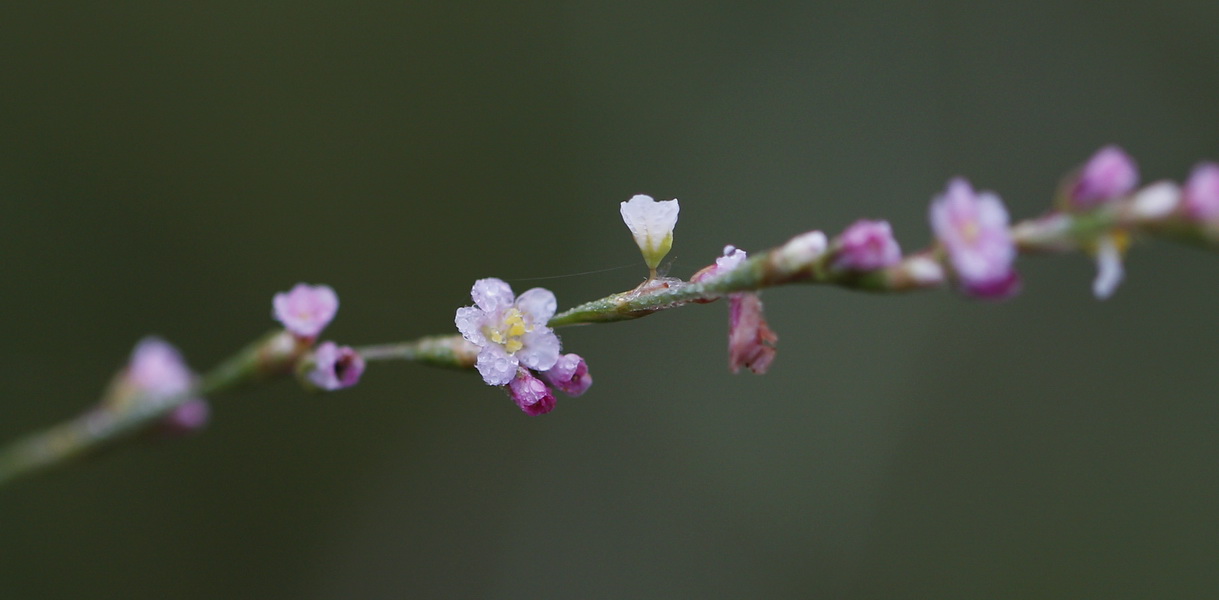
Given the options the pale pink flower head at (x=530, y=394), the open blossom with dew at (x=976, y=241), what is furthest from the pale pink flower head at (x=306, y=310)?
the open blossom with dew at (x=976, y=241)

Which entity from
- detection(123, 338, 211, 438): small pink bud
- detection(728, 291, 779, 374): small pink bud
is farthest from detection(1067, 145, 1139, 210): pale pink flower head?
detection(123, 338, 211, 438): small pink bud

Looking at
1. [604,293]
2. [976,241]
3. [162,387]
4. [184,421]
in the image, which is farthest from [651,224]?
[604,293]

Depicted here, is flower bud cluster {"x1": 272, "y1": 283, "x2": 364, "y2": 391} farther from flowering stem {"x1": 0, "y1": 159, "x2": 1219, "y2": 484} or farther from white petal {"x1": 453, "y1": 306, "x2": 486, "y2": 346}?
white petal {"x1": 453, "y1": 306, "x2": 486, "y2": 346}

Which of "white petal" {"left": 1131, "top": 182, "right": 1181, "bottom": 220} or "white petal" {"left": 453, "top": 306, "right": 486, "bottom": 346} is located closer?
"white petal" {"left": 1131, "top": 182, "right": 1181, "bottom": 220}

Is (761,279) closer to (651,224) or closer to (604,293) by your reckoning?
(651,224)

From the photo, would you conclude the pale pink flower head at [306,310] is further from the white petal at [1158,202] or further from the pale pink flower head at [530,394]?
the white petal at [1158,202]

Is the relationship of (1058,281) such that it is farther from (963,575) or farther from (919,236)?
(963,575)

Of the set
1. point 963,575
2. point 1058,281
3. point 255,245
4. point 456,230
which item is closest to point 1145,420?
point 1058,281
